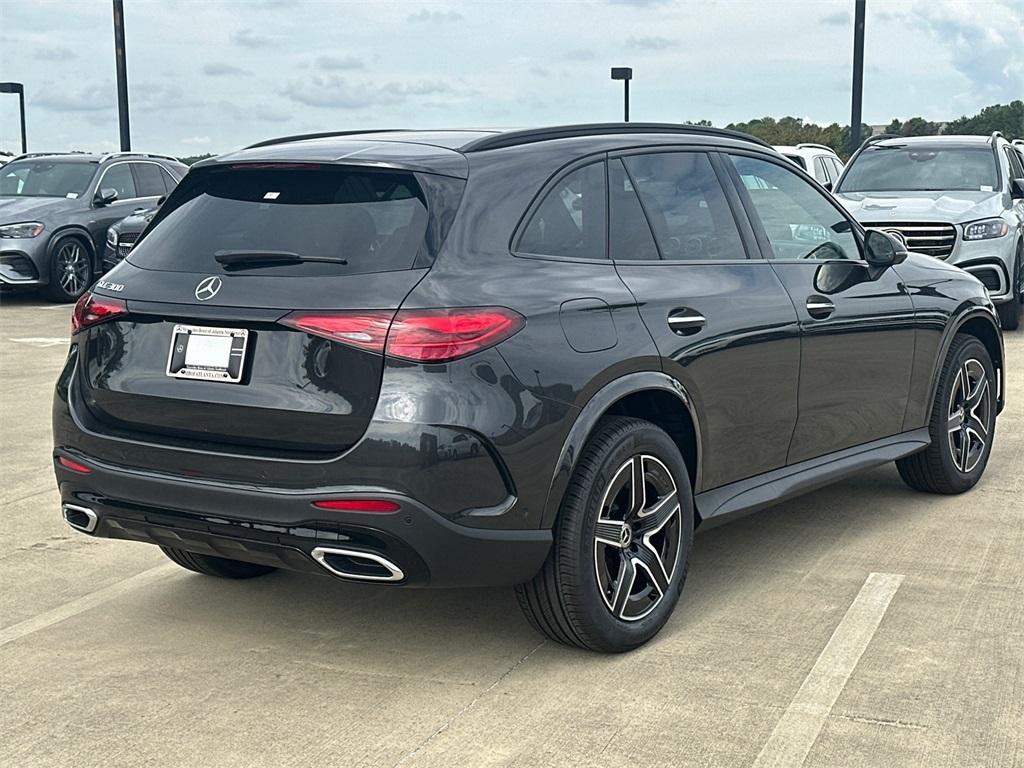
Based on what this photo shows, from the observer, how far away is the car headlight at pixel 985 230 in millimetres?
12789

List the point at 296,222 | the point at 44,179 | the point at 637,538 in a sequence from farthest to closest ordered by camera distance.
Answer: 1. the point at 44,179
2. the point at 637,538
3. the point at 296,222

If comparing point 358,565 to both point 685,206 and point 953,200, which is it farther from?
point 953,200

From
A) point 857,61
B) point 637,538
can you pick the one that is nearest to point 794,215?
point 637,538

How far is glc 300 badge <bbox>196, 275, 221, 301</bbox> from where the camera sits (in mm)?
4094

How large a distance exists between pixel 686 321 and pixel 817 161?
14.0 meters

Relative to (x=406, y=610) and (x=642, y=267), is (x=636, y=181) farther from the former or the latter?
(x=406, y=610)

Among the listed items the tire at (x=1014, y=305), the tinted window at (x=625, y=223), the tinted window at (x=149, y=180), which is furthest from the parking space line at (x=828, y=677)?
the tinted window at (x=149, y=180)

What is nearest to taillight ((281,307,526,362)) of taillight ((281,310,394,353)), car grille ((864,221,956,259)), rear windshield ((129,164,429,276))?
taillight ((281,310,394,353))

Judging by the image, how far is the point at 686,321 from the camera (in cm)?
461

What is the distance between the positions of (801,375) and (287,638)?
2118 millimetres

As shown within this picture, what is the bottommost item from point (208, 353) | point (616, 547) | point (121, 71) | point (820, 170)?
point (616, 547)

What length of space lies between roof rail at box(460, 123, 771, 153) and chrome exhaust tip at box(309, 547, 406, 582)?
4.31ft

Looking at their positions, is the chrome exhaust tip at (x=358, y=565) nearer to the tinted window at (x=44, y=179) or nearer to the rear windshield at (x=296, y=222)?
the rear windshield at (x=296, y=222)

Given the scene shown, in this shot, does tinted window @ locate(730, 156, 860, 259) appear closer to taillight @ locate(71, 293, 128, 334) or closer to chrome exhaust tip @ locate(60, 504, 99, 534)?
taillight @ locate(71, 293, 128, 334)
